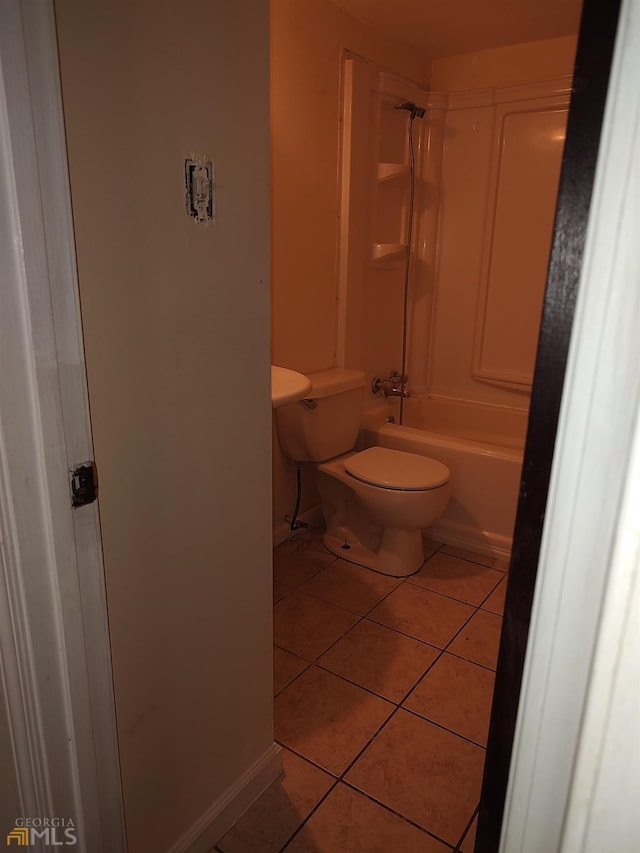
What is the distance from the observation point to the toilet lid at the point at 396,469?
233 centimetres

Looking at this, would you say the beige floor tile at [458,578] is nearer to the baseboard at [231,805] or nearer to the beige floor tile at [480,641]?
the beige floor tile at [480,641]

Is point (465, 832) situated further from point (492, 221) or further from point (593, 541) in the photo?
point (492, 221)

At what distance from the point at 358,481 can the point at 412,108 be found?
1.80 meters

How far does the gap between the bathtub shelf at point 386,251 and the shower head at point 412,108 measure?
609 mm

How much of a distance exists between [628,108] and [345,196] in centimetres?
239

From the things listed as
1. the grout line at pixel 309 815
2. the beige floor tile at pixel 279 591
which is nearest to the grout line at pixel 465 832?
the grout line at pixel 309 815

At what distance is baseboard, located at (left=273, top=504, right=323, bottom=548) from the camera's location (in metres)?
2.71

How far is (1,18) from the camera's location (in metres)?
0.69

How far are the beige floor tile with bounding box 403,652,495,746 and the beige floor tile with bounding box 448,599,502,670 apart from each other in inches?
1.6

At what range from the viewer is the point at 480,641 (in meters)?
2.07

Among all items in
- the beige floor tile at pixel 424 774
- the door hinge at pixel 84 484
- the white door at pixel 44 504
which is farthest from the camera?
the beige floor tile at pixel 424 774

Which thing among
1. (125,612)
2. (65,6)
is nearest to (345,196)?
(65,6)

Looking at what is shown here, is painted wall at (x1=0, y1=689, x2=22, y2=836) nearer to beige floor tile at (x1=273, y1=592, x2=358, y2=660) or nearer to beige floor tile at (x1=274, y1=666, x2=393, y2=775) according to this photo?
beige floor tile at (x1=274, y1=666, x2=393, y2=775)

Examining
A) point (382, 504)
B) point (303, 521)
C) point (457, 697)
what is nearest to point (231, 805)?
point (457, 697)
